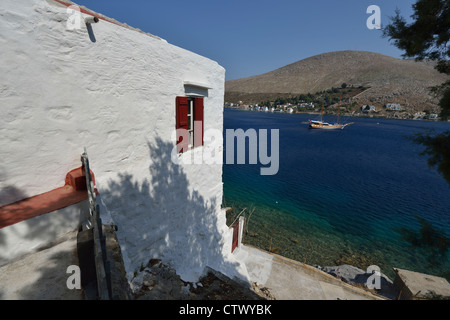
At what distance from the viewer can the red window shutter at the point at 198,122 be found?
20.0 ft

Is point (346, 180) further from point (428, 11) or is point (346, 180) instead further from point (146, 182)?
point (146, 182)

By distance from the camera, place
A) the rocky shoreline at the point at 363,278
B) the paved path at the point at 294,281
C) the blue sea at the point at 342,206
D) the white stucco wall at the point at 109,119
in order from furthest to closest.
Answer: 1. the blue sea at the point at 342,206
2. the rocky shoreline at the point at 363,278
3. the paved path at the point at 294,281
4. the white stucco wall at the point at 109,119

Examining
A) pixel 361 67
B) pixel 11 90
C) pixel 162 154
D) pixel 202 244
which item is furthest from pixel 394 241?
pixel 361 67

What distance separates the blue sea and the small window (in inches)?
351

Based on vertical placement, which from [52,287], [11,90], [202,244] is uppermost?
[11,90]

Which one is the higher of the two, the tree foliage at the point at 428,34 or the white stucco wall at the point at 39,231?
the tree foliage at the point at 428,34

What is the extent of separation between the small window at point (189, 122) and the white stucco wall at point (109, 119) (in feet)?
0.75

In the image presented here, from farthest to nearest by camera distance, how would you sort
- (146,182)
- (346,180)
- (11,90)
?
(346,180), (146,182), (11,90)

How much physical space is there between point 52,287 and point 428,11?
854 cm

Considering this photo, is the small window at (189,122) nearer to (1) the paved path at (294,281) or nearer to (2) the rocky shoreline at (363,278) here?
(1) the paved path at (294,281)

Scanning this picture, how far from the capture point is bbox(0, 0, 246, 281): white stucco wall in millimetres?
2824

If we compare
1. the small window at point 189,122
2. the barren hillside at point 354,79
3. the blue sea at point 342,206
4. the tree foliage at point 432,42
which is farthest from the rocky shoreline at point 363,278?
the barren hillside at point 354,79

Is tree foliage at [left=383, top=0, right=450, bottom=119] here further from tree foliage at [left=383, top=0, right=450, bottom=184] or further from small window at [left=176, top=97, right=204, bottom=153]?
small window at [left=176, top=97, right=204, bottom=153]

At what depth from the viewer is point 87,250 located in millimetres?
2139
